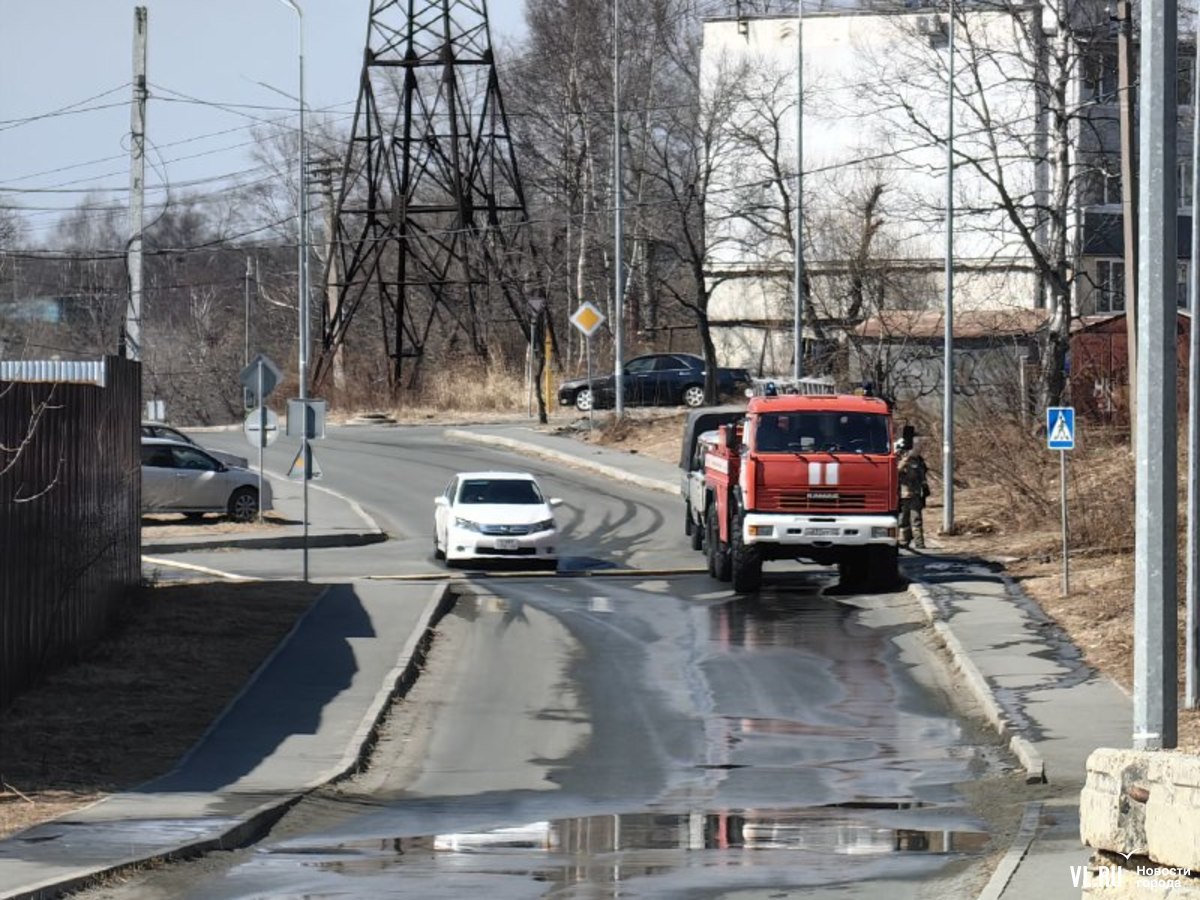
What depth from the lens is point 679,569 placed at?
31.7 meters

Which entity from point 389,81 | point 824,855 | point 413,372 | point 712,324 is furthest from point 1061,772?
point 389,81

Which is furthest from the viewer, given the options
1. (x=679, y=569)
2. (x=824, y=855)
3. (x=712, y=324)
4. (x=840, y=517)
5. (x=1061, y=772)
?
(x=712, y=324)

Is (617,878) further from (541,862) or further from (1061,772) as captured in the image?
(1061,772)

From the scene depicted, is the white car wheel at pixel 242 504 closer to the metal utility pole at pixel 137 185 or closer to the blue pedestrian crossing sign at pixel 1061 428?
the metal utility pole at pixel 137 185

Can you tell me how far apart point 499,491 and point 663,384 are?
28.0m

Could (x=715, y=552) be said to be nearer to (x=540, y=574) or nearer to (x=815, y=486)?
(x=815, y=486)

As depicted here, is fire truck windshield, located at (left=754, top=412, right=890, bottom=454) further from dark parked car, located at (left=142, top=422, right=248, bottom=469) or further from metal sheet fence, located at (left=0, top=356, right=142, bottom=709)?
dark parked car, located at (left=142, top=422, right=248, bottom=469)

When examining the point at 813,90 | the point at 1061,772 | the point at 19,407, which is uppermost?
the point at 813,90

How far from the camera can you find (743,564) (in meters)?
28.0

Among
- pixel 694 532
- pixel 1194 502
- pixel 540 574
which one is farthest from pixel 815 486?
pixel 1194 502

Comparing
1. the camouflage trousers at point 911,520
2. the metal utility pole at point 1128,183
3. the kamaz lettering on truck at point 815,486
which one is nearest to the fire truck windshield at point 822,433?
the kamaz lettering on truck at point 815,486

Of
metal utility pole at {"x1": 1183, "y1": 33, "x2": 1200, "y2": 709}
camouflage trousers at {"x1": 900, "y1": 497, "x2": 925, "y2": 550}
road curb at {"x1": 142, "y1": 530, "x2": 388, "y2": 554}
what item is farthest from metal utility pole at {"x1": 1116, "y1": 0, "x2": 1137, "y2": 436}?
road curb at {"x1": 142, "y1": 530, "x2": 388, "y2": 554}

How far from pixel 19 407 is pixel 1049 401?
25646 mm

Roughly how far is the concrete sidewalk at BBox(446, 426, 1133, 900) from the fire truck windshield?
222cm
